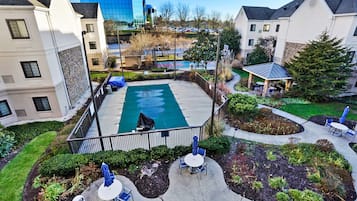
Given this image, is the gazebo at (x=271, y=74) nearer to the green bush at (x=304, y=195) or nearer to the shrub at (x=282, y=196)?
the green bush at (x=304, y=195)

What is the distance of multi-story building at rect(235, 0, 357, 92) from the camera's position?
16703 millimetres

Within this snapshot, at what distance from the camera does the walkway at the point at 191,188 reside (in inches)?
279

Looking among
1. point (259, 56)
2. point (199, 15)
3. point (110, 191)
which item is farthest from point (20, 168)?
point (199, 15)

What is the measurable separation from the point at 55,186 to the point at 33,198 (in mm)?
802

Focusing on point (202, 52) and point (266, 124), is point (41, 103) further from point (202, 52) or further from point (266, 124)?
point (202, 52)

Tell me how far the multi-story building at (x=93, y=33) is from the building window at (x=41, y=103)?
16.6 meters

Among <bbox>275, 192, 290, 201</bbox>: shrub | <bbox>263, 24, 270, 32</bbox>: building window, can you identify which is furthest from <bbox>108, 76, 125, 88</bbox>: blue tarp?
<bbox>263, 24, 270, 32</bbox>: building window

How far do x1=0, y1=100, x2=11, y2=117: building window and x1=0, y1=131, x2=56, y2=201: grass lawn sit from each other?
153 inches

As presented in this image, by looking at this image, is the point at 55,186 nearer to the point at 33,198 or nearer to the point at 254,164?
the point at 33,198

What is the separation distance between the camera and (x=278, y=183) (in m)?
7.49

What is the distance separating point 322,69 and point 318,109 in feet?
11.1

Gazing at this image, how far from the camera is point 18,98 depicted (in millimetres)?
13438

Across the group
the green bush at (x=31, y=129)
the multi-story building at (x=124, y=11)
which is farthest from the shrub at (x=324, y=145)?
the multi-story building at (x=124, y=11)

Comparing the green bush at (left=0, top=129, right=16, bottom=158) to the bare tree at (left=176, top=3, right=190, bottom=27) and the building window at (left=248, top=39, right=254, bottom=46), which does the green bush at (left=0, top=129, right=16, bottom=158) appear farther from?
the bare tree at (left=176, top=3, right=190, bottom=27)
